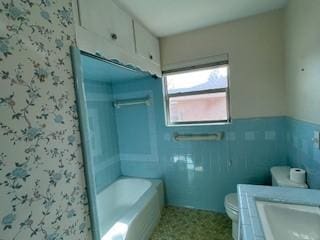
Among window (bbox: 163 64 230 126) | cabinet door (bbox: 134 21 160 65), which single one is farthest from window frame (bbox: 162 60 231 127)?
cabinet door (bbox: 134 21 160 65)

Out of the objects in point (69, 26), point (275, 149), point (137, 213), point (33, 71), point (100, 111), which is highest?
point (69, 26)

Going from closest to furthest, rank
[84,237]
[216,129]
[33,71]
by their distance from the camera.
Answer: [33,71] < [84,237] < [216,129]

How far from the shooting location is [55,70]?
1.03 metres

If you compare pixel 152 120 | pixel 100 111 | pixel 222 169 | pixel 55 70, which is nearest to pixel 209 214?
pixel 222 169

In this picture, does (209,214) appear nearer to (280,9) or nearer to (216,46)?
(216,46)

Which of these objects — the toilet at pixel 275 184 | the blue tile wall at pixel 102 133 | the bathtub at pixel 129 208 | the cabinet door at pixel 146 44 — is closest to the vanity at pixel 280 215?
the toilet at pixel 275 184

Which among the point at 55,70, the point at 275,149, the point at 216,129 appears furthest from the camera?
the point at 216,129

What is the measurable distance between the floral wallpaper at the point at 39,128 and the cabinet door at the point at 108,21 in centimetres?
14

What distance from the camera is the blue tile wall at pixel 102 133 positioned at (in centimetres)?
235

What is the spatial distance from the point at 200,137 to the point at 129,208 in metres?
1.11

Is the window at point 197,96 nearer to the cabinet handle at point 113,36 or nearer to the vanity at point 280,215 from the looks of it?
the cabinet handle at point 113,36

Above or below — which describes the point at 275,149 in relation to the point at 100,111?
below

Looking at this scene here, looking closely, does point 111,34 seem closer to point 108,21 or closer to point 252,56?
point 108,21

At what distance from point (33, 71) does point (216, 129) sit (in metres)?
1.88
